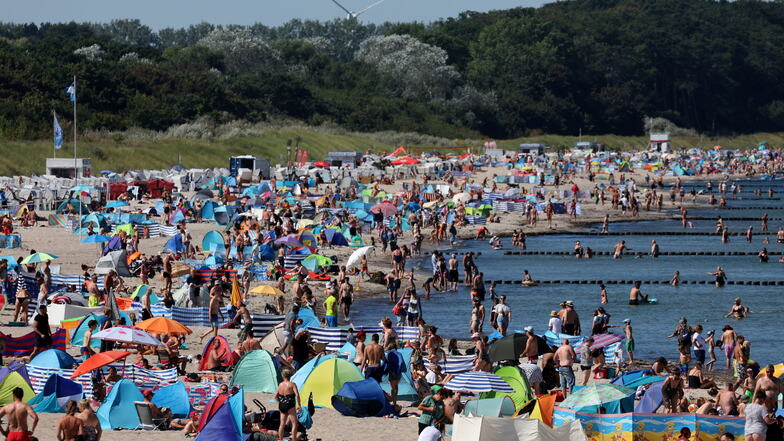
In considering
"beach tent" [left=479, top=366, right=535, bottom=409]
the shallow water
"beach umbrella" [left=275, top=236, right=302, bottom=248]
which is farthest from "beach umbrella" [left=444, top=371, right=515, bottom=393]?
"beach umbrella" [left=275, top=236, right=302, bottom=248]

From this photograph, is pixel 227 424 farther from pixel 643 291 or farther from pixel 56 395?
pixel 643 291

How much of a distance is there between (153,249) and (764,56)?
473 feet

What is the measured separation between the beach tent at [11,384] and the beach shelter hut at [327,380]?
3.86 meters

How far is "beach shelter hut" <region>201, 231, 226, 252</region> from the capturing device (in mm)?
33062

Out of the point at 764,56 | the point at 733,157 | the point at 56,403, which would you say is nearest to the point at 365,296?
the point at 56,403

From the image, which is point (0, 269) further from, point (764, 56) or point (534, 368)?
point (764, 56)

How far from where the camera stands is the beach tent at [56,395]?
16.0 metres

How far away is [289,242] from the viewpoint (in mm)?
33156

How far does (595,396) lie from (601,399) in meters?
0.11

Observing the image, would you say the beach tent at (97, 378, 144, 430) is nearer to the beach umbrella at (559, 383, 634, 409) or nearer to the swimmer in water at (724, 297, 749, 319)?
the beach umbrella at (559, 383, 634, 409)

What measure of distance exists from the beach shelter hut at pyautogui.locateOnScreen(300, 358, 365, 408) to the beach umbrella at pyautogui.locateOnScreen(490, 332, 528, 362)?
10.0ft

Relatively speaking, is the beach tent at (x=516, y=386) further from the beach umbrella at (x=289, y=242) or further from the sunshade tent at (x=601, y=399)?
the beach umbrella at (x=289, y=242)

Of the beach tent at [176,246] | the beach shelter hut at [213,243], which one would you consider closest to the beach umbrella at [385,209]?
the beach shelter hut at [213,243]

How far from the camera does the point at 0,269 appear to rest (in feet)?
80.4
